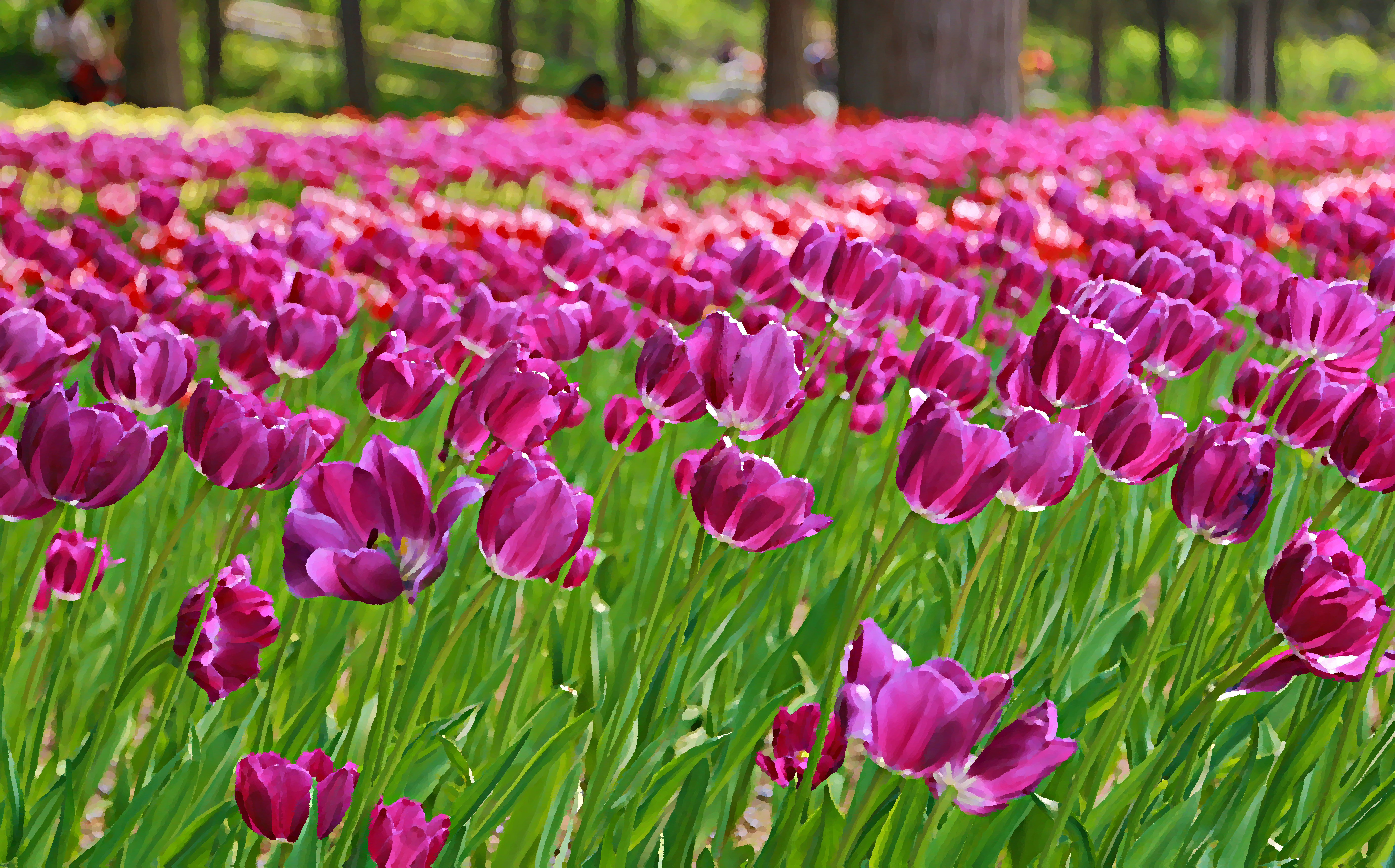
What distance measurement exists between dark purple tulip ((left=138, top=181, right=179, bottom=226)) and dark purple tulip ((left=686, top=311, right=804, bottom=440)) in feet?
10.8

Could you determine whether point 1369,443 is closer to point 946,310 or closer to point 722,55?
point 946,310

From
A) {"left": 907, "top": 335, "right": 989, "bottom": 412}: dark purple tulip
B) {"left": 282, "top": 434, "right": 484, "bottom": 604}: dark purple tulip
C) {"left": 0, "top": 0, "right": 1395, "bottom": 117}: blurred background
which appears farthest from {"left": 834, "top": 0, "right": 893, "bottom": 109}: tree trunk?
{"left": 282, "top": 434, "right": 484, "bottom": 604}: dark purple tulip

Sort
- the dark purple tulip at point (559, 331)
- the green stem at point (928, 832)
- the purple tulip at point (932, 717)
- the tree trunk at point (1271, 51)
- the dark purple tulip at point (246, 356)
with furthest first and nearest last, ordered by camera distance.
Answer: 1. the tree trunk at point (1271, 51)
2. the dark purple tulip at point (559, 331)
3. the dark purple tulip at point (246, 356)
4. the green stem at point (928, 832)
5. the purple tulip at point (932, 717)

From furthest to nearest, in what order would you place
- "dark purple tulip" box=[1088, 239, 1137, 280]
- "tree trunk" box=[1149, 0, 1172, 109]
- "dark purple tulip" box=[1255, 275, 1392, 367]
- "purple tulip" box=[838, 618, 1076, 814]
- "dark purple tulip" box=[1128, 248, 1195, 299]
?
"tree trunk" box=[1149, 0, 1172, 109] < "dark purple tulip" box=[1088, 239, 1137, 280] < "dark purple tulip" box=[1128, 248, 1195, 299] < "dark purple tulip" box=[1255, 275, 1392, 367] < "purple tulip" box=[838, 618, 1076, 814]

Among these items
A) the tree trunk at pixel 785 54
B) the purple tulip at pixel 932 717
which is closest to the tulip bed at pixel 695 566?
the purple tulip at pixel 932 717

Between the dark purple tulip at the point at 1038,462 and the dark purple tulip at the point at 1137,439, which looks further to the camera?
the dark purple tulip at the point at 1137,439

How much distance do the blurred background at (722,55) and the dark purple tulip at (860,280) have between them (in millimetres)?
13507

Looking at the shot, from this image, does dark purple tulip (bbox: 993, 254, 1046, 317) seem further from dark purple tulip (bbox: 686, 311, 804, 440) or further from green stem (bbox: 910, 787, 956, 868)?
green stem (bbox: 910, 787, 956, 868)

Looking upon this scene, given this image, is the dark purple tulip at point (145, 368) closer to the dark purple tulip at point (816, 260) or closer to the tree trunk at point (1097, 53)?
the dark purple tulip at point (816, 260)

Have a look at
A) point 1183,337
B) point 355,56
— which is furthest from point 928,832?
point 355,56

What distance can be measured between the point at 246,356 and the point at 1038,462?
128cm

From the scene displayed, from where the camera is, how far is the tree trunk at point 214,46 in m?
28.8

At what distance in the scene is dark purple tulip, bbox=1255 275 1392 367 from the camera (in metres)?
2.22

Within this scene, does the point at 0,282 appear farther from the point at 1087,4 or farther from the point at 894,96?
the point at 1087,4
